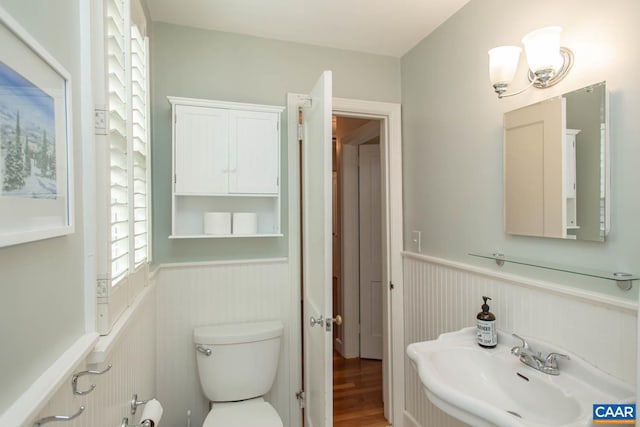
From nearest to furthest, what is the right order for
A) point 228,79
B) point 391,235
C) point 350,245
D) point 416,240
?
point 228,79 < point 416,240 < point 391,235 < point 350,245

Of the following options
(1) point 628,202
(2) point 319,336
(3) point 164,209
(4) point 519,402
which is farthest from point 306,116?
(4) point 519,402

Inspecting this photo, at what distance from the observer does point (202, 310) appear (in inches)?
78.5

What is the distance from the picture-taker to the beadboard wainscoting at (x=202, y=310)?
6.32ft

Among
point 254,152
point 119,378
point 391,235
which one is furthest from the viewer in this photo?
point 391,235

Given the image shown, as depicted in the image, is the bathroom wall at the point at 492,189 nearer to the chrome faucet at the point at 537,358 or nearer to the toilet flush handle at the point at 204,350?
the chrome faucet at the point at 537,358

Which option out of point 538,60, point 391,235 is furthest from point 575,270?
point 391,235

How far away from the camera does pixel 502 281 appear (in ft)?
5.09

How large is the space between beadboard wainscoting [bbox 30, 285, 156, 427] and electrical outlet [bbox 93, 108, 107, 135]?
0.59 meters

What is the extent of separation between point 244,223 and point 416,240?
1.11 metres

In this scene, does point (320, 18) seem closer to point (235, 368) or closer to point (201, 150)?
point (201, 150)

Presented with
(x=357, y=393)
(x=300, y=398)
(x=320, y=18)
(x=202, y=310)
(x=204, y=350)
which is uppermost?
(x=320, y=18)

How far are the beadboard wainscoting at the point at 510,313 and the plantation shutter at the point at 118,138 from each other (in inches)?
61.9

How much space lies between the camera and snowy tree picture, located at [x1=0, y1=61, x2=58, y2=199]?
1.77 ft

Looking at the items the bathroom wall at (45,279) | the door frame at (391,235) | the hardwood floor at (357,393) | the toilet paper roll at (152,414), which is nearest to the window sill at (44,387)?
the bathroom wall at (45,279)
